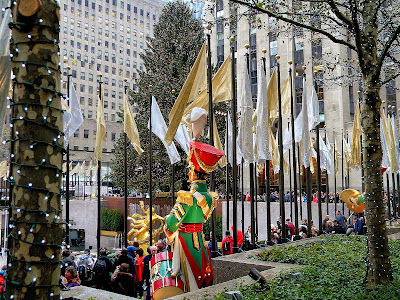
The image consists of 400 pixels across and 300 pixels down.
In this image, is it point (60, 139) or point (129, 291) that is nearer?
point (60, 139)

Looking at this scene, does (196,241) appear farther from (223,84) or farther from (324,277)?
(223,84)

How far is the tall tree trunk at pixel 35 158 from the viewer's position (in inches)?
117

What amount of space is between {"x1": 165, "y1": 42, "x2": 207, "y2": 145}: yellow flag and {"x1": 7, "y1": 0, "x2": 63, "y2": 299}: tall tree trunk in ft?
25.9

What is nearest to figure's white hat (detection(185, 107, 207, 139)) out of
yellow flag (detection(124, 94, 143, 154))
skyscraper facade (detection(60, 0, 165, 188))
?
yellow flag (detection(124, 94, 143, 154))

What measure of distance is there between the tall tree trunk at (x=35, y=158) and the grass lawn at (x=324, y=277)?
440cm

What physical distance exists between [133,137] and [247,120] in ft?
15.3

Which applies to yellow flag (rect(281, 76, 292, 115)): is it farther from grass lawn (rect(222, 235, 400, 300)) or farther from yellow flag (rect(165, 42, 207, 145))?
grass lawn (rect(222, 235, 400, 300))

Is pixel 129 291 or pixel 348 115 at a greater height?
pixel 348 115

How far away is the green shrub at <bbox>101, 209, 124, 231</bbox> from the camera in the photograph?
32938 millimetres

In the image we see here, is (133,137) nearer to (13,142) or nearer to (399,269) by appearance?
(399,269)

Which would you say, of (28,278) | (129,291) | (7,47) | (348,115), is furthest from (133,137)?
(348,115)

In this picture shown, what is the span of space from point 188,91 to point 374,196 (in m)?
5.95

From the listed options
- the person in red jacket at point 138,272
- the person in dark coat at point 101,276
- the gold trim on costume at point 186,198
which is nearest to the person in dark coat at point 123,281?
the person in dark coat at point 101,276

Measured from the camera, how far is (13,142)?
10.3 ft
